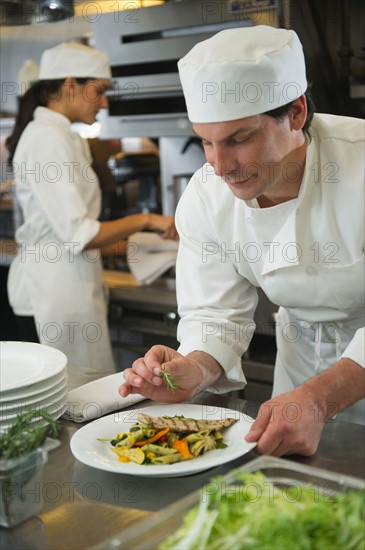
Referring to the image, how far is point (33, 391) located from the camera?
4.74ft

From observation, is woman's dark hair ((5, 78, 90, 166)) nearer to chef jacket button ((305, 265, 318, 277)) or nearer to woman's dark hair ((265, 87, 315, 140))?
woman's dark hair ((265, 87, 315, 140))

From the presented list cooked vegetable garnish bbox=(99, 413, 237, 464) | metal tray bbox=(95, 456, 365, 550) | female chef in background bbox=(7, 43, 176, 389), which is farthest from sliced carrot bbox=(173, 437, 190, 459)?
female chef in background bbox=(7, 43, 176, 389)

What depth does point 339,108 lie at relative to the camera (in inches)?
135

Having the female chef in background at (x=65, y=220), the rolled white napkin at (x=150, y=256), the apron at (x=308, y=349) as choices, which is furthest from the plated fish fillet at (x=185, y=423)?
the rolled white napkin at (x=150, y=256)

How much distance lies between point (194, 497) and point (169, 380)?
2.10 feet

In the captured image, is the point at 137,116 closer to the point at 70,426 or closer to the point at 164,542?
the point at 70,426

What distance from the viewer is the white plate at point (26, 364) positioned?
146cm

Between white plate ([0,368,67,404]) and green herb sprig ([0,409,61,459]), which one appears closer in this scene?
green herb sprig ([0,409,61,459])

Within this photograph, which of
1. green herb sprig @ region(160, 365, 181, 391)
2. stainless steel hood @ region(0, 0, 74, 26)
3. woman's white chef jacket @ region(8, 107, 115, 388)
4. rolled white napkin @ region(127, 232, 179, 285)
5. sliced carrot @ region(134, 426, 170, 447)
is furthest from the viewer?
stainless steel hood @ region(0, 0, 74, 26)

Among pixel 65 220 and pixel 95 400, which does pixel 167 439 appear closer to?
pixel 95 400

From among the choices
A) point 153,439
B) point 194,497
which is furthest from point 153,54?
point 194,497

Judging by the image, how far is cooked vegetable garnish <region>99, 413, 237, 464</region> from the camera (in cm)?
133

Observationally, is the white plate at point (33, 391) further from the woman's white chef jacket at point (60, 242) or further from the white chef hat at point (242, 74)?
the woman's white chef jacket at point (60, 242)

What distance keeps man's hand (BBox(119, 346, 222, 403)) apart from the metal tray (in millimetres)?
586
